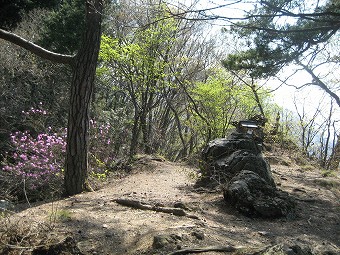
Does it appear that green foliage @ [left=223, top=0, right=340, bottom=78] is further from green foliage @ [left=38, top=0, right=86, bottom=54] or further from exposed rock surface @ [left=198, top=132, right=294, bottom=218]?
green foliage @ [left=38, top=0, right=86, bottom=54]

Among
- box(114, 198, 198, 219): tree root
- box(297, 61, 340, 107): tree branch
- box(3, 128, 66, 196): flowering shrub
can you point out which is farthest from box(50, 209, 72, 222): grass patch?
box(297, 61, 340, 107): tree branch

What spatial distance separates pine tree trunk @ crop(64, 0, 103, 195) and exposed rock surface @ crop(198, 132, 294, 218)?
2274 millimetres

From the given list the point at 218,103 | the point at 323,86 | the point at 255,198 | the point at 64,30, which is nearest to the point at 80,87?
the point at 255,198

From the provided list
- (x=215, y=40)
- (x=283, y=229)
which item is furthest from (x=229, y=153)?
(x=215, y=40)

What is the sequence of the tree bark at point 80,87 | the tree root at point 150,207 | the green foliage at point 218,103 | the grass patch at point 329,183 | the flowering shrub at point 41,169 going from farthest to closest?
the green foliage at point 218,103 < the grass patch at point 329,183 < the flowering shrub at point 41,169 < the tree bark at point 80,87 < the tree root at point 150,207

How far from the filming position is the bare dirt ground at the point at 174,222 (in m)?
3.35

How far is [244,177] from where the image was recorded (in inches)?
209

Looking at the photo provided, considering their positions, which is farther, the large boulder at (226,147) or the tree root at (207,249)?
the large boulder at (226,147)

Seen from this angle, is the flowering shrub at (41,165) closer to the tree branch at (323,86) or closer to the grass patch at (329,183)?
the grass patch at (329,183)

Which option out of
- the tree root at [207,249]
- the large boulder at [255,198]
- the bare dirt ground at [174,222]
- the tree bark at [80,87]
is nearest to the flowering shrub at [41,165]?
the bare dirt ground at [174,222]

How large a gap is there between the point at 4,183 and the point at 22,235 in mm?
4921

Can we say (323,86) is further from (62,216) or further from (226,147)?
(62,216)

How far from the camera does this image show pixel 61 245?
3.06 metres

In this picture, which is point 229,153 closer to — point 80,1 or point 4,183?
point 4,183
